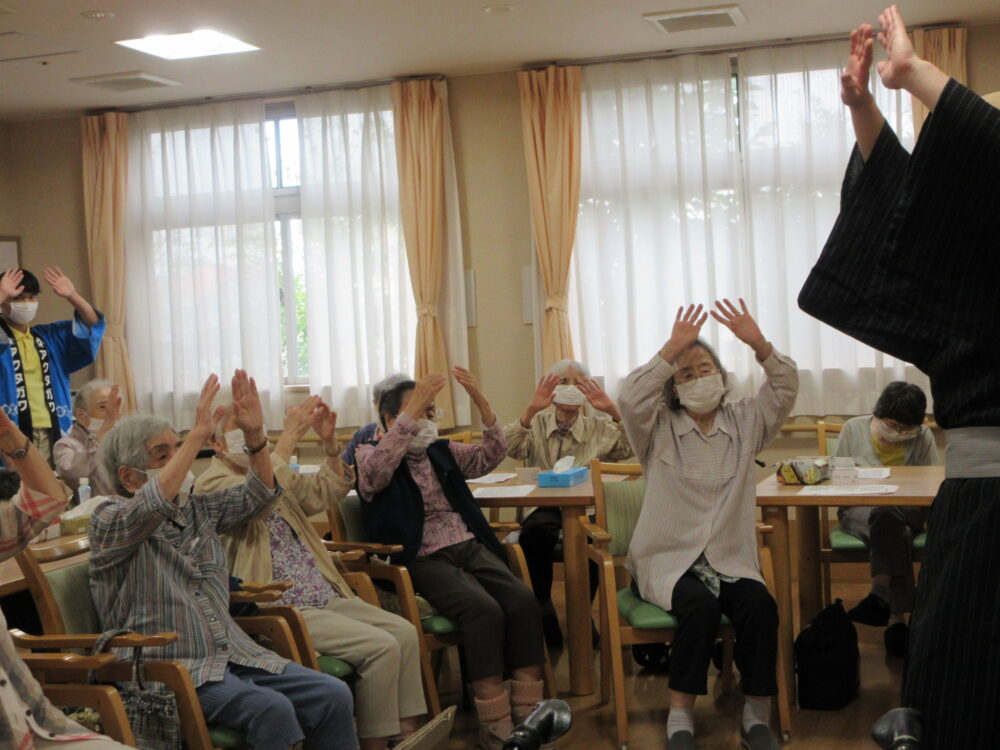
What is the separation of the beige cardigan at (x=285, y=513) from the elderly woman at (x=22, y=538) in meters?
1.00

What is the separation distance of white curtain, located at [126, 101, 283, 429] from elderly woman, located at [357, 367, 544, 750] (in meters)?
3.18

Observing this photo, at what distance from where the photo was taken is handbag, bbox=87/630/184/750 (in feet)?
8.57

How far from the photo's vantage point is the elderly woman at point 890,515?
14.3 feet

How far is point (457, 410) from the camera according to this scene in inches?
265

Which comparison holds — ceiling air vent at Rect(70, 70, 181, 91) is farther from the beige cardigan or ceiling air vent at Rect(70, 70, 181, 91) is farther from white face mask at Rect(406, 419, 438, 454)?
the beige cardigan

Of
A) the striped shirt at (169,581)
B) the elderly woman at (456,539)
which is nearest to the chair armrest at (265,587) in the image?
the striped shirt at (169,581)

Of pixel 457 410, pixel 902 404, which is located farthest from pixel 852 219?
pixel 457 410

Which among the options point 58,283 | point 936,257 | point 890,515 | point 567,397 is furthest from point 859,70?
point 58,283

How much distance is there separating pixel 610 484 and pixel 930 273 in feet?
9.46

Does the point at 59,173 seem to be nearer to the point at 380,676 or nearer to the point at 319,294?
the point at 319,294

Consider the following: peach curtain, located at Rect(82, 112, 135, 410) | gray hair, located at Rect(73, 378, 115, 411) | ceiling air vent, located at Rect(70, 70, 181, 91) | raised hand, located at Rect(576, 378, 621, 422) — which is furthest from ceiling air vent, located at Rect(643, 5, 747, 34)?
peach curtain, located at Rect(82, 112, 135, 410)

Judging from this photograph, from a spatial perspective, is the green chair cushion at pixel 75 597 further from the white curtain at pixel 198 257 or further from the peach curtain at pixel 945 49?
the peach curtain at pixel 945 49

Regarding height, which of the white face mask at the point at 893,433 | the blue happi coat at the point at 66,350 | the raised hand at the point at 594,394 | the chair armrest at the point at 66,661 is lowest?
the chair armrest at the point at 66,661

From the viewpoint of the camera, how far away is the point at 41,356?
597 cm
